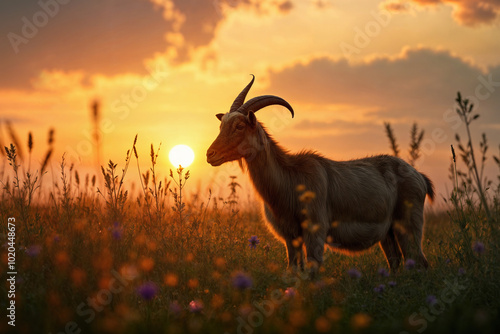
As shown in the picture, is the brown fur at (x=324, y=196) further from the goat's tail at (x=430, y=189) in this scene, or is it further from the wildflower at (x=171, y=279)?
the wildflower at (x=171, y=279)

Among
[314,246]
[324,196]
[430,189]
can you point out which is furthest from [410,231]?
[314,246]

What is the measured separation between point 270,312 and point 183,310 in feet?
3.07

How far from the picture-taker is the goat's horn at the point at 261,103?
640cm

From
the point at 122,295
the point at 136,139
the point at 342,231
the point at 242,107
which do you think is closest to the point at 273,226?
the point at 342,231

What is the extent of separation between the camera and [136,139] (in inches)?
243

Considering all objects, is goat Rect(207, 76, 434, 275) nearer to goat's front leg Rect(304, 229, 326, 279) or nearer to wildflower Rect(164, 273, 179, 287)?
goat's front leg Rect(304, 229, 326, 279)

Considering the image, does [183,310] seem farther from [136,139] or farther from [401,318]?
[136,139]

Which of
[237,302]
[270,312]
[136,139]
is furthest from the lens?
[136,139]

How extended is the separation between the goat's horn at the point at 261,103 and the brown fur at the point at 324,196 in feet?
0.87

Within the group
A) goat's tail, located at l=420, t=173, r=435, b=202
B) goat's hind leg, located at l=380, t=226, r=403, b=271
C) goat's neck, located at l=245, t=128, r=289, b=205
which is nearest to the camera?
goat's neck, located at l=245, t=128, r=289, b=205

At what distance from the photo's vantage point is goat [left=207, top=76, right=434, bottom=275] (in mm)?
6109

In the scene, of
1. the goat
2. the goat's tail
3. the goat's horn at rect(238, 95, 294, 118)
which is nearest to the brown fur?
the goat

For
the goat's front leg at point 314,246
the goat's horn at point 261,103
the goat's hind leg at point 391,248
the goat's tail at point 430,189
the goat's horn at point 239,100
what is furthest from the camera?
the goat's tail at point 430,189

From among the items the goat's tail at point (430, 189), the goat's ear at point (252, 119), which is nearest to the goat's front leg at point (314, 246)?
the goat's ear at point (252, 119)
